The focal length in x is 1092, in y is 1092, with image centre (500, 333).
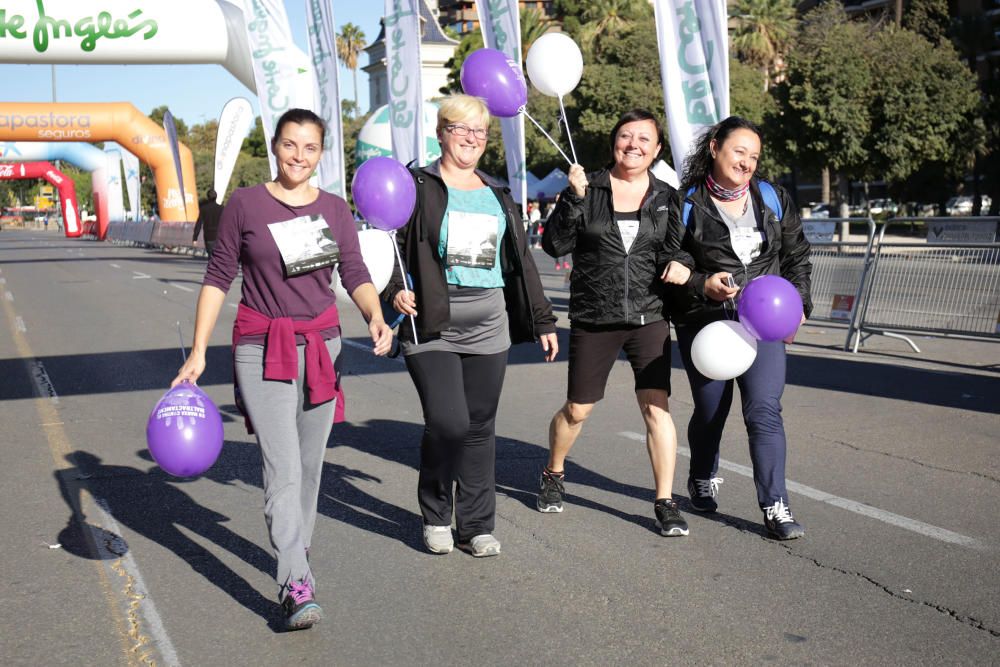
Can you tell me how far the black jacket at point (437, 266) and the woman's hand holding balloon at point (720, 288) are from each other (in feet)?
2.41

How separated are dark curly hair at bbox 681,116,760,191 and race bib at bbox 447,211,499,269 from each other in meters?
0.99

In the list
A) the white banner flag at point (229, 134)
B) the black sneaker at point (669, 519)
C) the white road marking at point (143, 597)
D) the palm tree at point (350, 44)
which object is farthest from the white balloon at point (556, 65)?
the palm tree at point (350, 44)

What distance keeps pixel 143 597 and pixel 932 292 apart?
29.5ft

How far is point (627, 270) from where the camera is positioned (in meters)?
4.92

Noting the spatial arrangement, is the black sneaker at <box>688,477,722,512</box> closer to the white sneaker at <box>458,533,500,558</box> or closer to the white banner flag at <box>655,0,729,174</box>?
the white sneaker at <box>458,533,500,558</box>

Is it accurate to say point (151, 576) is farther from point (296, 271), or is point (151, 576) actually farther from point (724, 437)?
point (724, 437)

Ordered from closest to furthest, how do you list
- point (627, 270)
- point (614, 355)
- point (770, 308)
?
point (770, 308) < point (627, 270) < point (614, 355)

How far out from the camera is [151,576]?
452 cm

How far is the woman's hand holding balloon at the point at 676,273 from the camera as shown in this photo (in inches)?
188

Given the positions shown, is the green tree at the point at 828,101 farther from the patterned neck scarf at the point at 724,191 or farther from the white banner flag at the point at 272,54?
the patterned neck scarf at the point at 724,191

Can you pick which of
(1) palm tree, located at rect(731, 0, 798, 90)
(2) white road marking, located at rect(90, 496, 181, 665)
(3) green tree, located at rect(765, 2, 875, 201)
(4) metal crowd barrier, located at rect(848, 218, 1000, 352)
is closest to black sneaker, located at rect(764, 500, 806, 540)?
(2) white road marking, located at rect(90, 496, 181, 665)

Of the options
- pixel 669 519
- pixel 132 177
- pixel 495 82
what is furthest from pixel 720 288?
pixel 132 177

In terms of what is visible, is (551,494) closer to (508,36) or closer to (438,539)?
(438,539)

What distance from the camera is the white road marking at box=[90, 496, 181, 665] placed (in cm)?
372
